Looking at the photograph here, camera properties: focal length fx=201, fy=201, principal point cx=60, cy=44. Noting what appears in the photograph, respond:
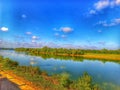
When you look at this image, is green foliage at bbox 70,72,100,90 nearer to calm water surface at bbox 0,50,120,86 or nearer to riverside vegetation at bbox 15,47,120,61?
calm water surface at bbox 0,50,120,86

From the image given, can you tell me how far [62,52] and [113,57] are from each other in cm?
920

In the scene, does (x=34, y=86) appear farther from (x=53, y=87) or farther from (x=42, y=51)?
(x=42, y=51)

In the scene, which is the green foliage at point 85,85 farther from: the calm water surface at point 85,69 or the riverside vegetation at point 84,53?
the riverside vegetation at point 84,53

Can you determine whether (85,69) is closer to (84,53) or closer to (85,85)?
(85,85)

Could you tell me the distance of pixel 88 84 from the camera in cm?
504

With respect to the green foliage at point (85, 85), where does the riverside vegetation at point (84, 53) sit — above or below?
above

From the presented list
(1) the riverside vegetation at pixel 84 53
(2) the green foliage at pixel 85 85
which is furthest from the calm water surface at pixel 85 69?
(1) the riverside vegetation at pixel 84 53

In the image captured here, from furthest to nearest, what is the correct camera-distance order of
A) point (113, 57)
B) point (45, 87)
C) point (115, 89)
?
point (113, 57) < point (115, 89) < point (45, 87)

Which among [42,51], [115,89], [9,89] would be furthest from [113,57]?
[9,89]

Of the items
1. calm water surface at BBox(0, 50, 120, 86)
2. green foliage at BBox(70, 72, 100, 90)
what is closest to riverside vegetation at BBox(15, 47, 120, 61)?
calm water surface at BBox(0, 50, 120, 86)

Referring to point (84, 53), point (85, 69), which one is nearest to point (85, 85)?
point (85, 69)

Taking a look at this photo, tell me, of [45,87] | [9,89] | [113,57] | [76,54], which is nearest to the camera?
[9,89]

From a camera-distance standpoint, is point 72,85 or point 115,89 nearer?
point 72,85

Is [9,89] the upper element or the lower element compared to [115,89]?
upper
